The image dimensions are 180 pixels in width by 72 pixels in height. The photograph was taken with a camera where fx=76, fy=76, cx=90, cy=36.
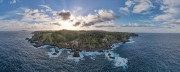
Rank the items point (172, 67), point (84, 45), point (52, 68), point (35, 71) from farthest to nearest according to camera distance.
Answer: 1. point (84, 45)
2. point (172, 67)
3. point (52, 68)
4. point (35, 71)

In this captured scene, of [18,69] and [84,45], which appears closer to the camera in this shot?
[18,69]

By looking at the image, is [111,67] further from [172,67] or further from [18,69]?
[18,69]

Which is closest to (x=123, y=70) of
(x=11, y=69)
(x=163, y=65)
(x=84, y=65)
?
(x=84, y=65)

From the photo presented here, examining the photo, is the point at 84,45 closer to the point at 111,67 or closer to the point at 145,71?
the point at 111,67

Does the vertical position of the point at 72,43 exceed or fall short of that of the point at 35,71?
it exceeds it

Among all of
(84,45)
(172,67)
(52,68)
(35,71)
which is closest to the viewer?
(35,71)

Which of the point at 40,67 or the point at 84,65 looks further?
the point at 84,65

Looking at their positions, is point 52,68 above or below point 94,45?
below

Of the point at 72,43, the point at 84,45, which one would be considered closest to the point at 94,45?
the point at 84,45

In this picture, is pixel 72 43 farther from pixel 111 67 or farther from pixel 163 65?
pixel 163 65
